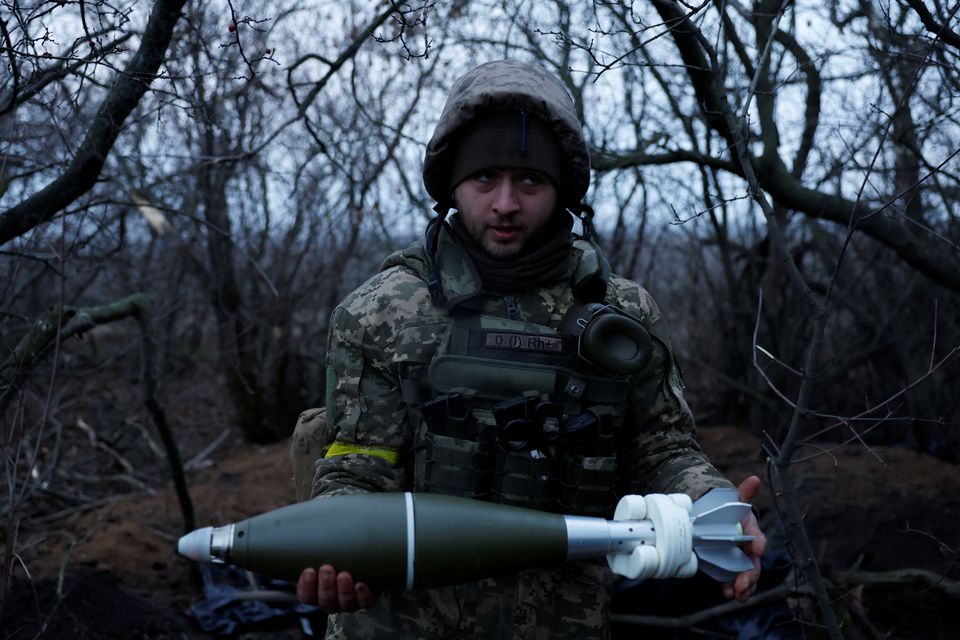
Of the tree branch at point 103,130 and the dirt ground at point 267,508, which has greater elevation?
the tree branch at point 103,130

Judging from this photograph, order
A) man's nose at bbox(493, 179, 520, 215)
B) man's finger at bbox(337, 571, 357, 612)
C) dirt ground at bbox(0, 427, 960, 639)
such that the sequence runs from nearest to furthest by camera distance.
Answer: man's finger at bbox(337, 571, 357, 612) < man's nose at bbox(493, 179, 520, 215) < dirt ground at bbox(0, 427, 960, 639)

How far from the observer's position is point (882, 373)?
724cm

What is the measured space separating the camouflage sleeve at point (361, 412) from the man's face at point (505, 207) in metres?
0.41

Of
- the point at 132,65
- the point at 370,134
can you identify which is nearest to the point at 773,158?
the point at 132,65

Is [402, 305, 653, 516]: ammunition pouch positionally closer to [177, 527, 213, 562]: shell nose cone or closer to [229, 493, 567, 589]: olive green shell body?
[229, 493, 567, 589]: olive green shell body

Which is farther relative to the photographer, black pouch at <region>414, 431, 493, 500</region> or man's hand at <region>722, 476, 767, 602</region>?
black pouch at <region>414, 431, 493, 500</region>

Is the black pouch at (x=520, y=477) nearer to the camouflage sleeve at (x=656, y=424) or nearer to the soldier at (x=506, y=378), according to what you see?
the soldier at (x=506, y=378)

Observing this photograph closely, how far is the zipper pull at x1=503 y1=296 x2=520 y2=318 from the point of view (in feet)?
7.75

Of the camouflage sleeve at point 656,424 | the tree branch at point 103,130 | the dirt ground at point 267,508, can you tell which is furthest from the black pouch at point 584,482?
the tree branch at point 103,130

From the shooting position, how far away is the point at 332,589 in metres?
1.91

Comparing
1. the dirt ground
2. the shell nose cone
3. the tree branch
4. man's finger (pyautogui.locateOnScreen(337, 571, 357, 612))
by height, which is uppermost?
the tree branch

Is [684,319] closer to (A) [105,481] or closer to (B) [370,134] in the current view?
(B) [370,134]

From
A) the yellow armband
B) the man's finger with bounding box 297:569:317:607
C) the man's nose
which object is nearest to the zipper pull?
the man's nose

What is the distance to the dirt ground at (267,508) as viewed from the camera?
13.2ft
